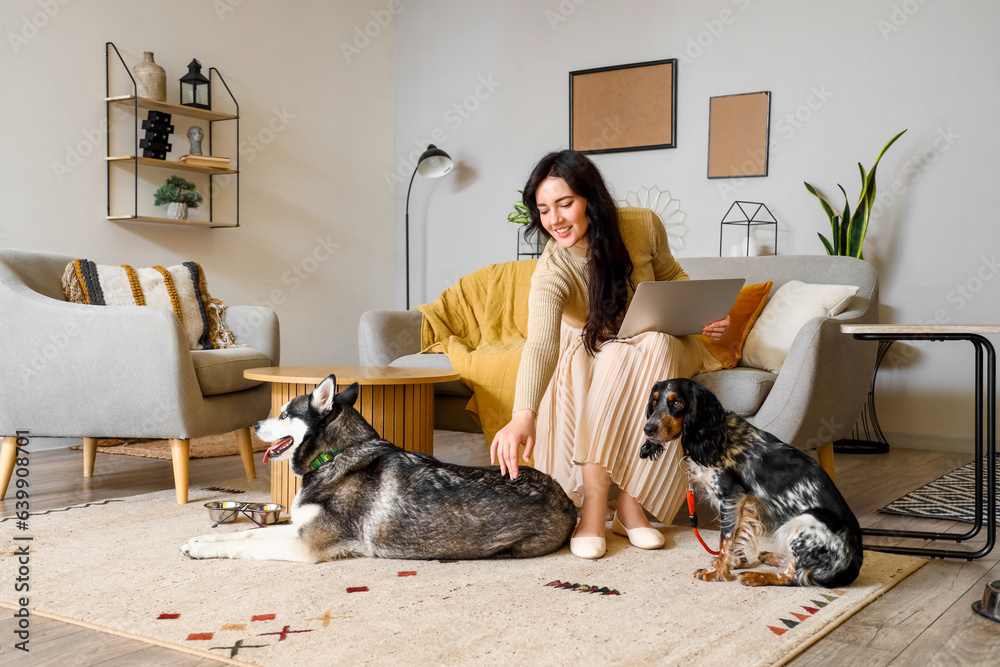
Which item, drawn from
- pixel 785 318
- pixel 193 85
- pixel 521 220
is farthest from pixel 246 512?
pixel 521 220

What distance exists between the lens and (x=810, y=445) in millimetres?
2752

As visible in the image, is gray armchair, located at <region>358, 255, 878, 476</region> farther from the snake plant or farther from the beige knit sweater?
the snake plant

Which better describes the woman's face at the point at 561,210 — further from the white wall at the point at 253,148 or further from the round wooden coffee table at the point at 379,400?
the white wall at the point at 253,148

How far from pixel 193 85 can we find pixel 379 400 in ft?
10.0

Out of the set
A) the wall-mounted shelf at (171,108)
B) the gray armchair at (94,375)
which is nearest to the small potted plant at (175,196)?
the wall-mounted shelf at (171,108)

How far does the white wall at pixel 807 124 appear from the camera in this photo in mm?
4430

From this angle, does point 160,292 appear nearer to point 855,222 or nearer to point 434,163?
point 434,163

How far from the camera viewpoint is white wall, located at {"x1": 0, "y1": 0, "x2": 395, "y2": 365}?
13.8 feet

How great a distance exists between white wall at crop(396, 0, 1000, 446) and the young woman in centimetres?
262

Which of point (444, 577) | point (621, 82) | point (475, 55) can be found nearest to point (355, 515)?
point (444, 577)

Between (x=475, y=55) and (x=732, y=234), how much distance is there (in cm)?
231

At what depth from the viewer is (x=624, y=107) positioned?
5410mm

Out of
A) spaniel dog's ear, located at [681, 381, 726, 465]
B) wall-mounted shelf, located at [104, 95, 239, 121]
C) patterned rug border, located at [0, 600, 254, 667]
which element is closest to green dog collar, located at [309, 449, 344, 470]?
Result: patterned rug border, located at [0, 600, 254, 667]

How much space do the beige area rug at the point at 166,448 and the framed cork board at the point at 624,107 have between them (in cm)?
289
